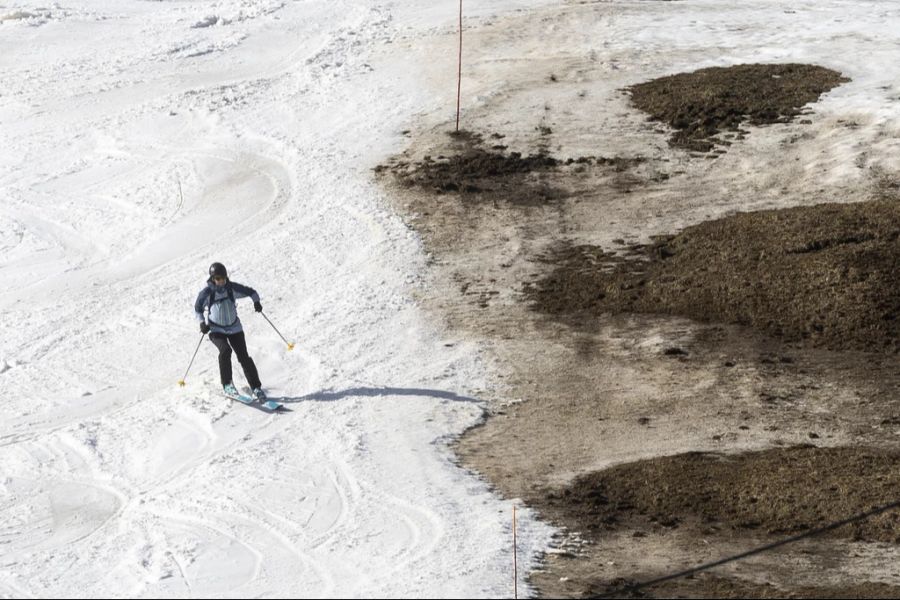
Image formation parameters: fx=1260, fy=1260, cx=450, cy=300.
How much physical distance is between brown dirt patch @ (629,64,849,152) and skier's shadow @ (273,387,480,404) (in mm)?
9668

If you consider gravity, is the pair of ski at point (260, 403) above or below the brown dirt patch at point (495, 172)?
A: below

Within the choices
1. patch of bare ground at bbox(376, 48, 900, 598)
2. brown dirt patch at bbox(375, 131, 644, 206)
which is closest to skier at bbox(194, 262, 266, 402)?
patch of bare ground at bbox(376, 48, 900, 598)

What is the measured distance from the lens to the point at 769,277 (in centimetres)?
1909

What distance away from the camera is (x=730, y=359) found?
57.8 ft

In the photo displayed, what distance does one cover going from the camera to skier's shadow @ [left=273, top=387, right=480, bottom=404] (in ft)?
56.1

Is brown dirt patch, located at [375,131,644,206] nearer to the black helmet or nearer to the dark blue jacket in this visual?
the dark blue jacket

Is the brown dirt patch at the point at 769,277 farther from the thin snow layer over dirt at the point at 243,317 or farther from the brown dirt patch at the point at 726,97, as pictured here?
the brown dirt patch at the point at 726,97

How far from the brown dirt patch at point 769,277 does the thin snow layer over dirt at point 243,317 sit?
2772mm

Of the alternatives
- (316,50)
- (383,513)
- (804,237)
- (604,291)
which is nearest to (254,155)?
(316,50)

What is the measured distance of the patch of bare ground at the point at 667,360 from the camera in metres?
12.9

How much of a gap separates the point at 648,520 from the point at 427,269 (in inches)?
327

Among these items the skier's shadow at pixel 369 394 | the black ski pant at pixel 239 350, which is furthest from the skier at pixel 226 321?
the skier's shadow at pixel 369 394

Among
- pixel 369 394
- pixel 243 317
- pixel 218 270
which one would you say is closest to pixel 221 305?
pixel 218 270

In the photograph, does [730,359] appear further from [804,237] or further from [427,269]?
[427,269]
